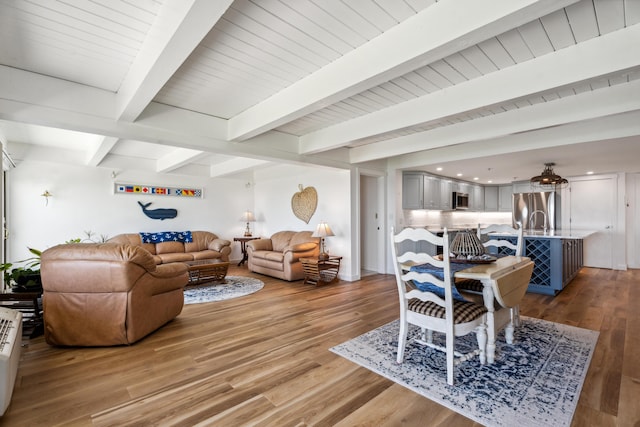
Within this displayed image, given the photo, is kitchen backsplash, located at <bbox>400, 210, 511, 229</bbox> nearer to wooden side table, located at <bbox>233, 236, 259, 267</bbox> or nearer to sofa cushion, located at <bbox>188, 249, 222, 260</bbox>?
wooden side table, located at <bbox>233, 236, 259, 267</bbox>

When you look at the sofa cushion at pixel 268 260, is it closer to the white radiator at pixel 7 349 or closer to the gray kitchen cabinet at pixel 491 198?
the white radiator at pixel 7 349

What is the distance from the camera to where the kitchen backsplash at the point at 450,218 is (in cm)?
660

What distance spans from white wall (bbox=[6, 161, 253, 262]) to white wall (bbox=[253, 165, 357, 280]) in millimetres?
920

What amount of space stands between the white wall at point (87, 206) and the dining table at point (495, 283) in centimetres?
600

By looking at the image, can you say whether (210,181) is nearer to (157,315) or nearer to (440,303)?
(157,315)

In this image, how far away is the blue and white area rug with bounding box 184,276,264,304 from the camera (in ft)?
13.8

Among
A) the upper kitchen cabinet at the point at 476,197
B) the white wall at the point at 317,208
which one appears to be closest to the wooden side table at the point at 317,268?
the white wall at the point at 317,208

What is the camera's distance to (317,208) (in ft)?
20.4

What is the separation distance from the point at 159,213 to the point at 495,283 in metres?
6.50

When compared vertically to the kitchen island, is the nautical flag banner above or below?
above

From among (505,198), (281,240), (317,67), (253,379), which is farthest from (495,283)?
(505,198)

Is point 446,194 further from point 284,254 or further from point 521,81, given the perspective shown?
point 521,81

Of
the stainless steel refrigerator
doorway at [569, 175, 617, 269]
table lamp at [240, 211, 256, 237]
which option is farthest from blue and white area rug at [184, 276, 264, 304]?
doorway at [569, 175, 617, 269]

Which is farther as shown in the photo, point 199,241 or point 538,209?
point 538,209
